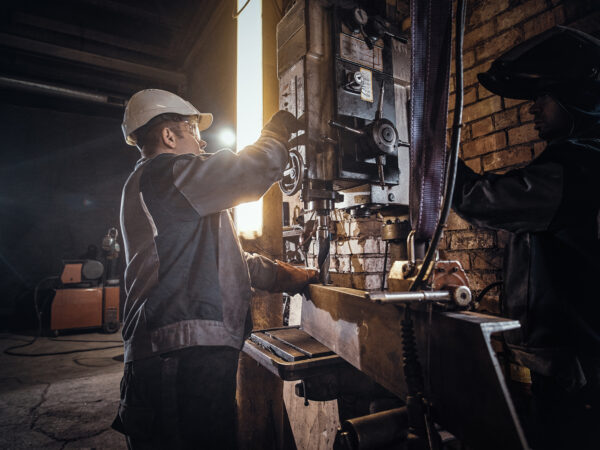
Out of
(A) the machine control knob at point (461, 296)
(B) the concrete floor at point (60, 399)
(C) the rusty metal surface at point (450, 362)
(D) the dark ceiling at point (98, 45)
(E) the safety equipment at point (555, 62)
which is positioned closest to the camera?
(C) the rusty metal surface at point (450, 362)

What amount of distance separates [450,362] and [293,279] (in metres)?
0.87

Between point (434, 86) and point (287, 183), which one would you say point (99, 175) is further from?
point (434, 86)

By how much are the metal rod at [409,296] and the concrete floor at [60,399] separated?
2598 millimetres

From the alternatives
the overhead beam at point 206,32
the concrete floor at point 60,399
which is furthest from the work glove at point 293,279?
the overhead beam at point 206,32

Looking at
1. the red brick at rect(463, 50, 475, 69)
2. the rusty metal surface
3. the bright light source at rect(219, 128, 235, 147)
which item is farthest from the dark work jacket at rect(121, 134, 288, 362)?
the bright light source at rect(219, 128, 235, 147)

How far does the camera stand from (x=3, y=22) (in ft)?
15.8

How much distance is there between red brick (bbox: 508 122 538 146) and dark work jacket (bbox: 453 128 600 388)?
1.13ft

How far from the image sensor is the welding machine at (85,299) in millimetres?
5391

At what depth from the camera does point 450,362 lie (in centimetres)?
66

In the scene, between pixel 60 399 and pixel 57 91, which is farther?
pixel 57 91

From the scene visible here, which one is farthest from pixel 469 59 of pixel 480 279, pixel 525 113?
pixel 480 279

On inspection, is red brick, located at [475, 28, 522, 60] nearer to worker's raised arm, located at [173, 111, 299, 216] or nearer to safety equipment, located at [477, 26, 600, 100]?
safety equipment, located at [477, 26, 600, 100]

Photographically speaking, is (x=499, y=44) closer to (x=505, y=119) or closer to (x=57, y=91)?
(x=505, y=119)

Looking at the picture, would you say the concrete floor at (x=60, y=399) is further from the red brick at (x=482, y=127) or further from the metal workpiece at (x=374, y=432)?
the red brick at (x=482, y=127)
